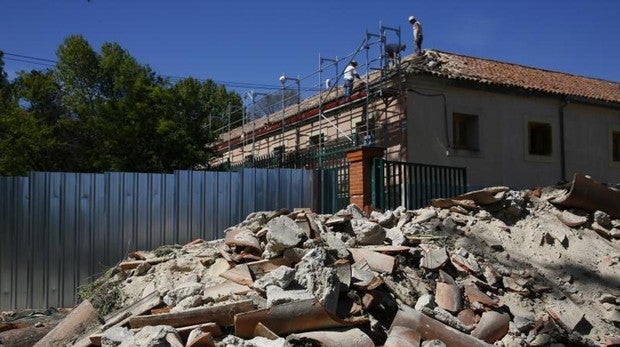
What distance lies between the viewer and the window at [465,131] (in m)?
15.2

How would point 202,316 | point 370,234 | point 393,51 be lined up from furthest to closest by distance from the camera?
point 393,51 < point 370,234 < point 202,316

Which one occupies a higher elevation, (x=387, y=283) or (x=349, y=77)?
(x=349, y=77)

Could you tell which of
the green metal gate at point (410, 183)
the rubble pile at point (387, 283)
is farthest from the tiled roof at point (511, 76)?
the rubble pile at point (387, 283)

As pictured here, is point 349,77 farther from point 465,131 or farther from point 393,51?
point 465,131

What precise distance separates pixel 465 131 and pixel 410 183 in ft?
18.8

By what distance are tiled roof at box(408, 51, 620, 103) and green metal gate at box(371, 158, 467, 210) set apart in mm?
3644

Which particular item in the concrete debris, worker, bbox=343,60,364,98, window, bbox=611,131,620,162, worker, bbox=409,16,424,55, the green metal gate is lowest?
the concrete debris

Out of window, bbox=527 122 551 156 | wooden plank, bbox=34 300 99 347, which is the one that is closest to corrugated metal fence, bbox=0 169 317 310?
wooden plank, bbox=34 300 99 347

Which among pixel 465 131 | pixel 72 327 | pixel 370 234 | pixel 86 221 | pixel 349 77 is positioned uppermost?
pixel 349 77

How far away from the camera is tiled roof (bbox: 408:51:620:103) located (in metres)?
14.9

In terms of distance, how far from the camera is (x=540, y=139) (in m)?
17.0

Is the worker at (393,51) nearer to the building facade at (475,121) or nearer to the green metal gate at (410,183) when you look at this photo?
the building facade at (475,121)

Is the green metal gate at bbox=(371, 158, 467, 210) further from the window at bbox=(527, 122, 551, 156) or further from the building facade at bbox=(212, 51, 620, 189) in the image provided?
the window at bbox=(527, 122, 551, 156)

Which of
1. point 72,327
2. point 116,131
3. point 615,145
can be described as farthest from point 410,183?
point 615,145
